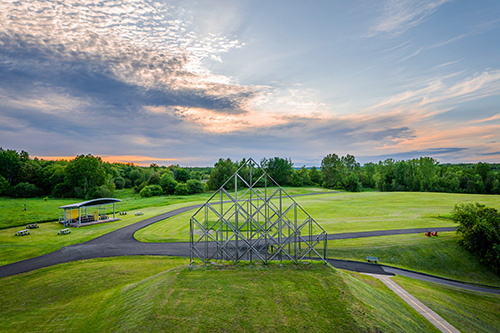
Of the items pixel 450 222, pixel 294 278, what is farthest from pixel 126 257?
pixel 450 222

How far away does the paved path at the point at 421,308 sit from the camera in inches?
671

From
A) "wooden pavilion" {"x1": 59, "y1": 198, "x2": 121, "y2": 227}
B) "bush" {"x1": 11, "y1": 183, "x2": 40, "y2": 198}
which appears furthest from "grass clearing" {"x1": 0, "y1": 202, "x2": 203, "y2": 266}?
"bush" {"x1": 11, "y1": 183, "x2": 40, "y2": 198}

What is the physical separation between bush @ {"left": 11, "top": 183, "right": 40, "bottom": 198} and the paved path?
117048mm

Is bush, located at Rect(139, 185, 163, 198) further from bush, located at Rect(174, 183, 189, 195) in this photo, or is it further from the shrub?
bush, located at Rect(174, 183, 189, 195)

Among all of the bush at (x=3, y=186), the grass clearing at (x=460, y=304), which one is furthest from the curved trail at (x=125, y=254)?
the bush at (x=3, y=186)

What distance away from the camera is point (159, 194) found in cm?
10094

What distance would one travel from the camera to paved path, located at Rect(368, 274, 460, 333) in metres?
17.1

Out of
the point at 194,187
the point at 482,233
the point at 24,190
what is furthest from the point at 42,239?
the point at 24,190

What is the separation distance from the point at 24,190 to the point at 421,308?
120 meters

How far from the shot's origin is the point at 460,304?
22297mm

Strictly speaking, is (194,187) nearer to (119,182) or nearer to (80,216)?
(119,182)

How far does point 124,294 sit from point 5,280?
14746 millimetres

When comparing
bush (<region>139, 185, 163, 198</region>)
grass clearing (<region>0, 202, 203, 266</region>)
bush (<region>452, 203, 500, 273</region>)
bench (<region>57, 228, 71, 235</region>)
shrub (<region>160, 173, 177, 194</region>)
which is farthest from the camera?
shrub (<region>160, 173, 177, 194</region>)

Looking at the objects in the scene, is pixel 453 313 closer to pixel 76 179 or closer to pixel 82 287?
pixel 82 287
